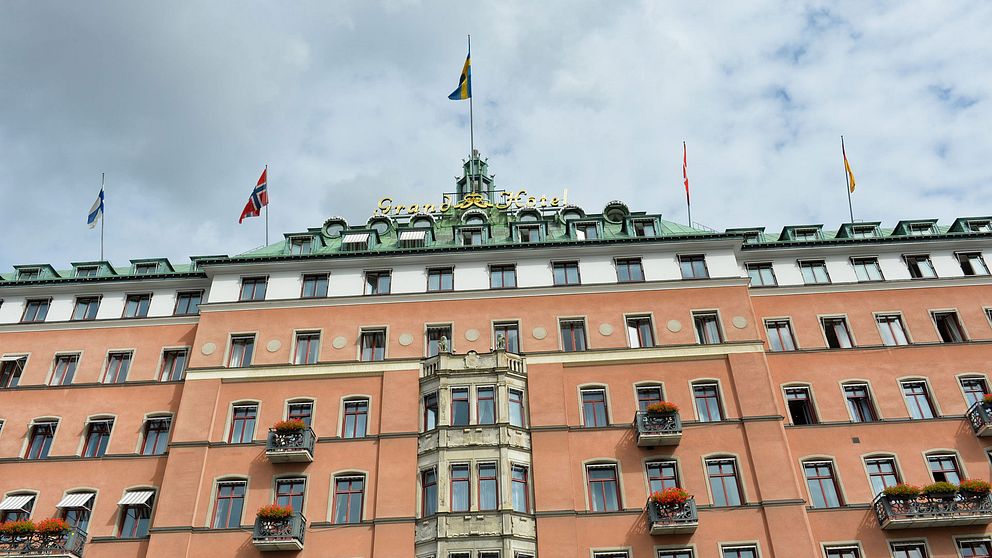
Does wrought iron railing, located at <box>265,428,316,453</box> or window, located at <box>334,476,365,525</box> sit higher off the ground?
wrought iron railing, located at <box>265,428,316,453</box>

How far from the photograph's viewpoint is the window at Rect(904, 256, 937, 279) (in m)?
47.4

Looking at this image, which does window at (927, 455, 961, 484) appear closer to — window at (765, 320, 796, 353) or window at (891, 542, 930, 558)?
window at (891, 542, 930, 558)

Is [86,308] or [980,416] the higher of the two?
[86,308]

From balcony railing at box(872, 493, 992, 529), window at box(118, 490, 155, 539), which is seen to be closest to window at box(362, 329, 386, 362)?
window at box(118, 490, 155, 539)

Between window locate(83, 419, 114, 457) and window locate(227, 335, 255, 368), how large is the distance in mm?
7119

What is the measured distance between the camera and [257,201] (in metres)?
51.0

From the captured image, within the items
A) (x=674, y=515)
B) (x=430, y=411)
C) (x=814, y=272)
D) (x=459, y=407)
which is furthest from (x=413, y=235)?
(x=814, y=272)

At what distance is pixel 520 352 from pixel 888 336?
66.8ft

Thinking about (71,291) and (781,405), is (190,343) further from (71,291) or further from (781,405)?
(781,405)

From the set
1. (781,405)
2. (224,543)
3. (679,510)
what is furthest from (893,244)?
(224,543)

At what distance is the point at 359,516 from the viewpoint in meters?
39.8

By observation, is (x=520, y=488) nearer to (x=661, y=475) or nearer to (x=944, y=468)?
(x=661, y=475)

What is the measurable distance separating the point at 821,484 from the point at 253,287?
32.3 m

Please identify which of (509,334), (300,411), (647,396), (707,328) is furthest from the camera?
(509,334)
